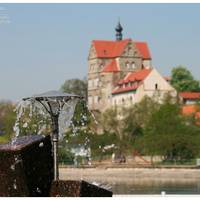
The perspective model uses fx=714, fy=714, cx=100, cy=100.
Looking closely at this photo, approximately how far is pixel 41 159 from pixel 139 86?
83.5m

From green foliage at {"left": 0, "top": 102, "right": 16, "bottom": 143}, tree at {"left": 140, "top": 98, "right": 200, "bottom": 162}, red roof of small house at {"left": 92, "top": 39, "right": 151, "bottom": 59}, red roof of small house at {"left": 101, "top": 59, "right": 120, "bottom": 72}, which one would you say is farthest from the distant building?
tree at {"left": 140, "top": 98, "right": 200, "bottom": 162}

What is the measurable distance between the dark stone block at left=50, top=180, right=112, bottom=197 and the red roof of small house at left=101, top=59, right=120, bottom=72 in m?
96.3

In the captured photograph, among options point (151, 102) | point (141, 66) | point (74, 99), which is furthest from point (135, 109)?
point (74, 99)

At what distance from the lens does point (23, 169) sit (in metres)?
11.0

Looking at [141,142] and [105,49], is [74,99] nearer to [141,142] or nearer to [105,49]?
[141,142]

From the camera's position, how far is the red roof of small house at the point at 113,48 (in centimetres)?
11063

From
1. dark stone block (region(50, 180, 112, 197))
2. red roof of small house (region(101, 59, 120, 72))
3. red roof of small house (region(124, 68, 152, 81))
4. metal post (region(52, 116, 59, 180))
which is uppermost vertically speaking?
red roof of small house (region(101, 59, 120, 72))

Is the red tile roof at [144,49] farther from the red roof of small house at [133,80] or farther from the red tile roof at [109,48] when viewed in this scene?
the red roof of small house at [133,80]

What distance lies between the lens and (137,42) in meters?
113

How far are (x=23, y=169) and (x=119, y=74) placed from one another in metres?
96.4

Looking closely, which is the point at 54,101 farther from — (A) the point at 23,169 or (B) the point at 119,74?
(B) the point at 119,74

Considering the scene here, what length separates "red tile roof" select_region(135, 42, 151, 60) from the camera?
368 feet

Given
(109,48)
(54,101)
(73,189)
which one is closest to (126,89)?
(109,48)

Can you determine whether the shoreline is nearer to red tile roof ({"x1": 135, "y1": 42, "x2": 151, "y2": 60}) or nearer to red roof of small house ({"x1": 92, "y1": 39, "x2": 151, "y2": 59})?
red roof of small house ({"x1": 92, "y1": 39, "x2": 151, "y2": 59})
